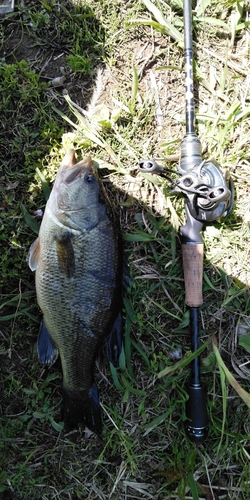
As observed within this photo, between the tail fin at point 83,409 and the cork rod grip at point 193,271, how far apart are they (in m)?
0.88

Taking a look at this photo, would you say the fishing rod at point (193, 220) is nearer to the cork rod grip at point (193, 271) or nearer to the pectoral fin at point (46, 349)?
the cork rod grip at point (193, 271)

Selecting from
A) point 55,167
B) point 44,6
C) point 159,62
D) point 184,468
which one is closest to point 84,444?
point 184,468

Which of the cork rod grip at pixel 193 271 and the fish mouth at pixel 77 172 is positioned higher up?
the fish mouth at pixel 77 172

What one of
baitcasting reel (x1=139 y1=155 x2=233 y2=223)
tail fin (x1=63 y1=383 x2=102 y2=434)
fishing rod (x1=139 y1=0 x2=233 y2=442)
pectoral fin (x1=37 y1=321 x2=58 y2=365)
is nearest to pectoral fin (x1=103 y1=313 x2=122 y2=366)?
tail fin (x1=63 y1=383 x2=102 y2=434)

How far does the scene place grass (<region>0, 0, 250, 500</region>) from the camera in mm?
3117

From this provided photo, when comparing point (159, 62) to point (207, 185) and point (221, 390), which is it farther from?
point (221, 390)

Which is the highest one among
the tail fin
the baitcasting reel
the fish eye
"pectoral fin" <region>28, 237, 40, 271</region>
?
the fish eye

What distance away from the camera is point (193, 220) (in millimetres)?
2951

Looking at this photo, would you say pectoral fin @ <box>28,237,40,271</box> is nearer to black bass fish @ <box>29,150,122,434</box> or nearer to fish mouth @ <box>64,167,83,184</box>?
black bass fish @ <box>29,150,122,434</box>

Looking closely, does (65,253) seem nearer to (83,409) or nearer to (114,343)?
(114,343)

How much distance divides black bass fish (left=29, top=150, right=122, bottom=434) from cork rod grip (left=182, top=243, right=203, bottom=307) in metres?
0.45

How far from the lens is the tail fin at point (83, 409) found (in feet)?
9.80

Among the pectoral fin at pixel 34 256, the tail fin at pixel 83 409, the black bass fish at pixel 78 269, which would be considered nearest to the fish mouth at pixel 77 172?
the black bass fish at pixel 78 269

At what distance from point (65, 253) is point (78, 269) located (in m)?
0.12
